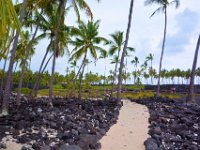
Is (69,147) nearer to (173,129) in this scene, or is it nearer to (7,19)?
(173,129)

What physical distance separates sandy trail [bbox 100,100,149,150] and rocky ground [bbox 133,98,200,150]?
349 millimetres

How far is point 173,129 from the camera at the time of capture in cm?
1559

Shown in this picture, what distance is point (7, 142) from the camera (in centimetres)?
1127

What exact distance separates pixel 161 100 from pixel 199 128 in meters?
9.36

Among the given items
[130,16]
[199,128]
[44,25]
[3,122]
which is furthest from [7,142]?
[44,25]

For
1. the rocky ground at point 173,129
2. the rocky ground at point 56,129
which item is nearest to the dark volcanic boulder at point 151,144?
the rocky ground at point 173,129

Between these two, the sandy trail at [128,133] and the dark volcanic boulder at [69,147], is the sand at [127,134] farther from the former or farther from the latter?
the dark volcanic boulder at [69,147]

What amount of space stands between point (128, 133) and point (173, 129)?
2.48 metres

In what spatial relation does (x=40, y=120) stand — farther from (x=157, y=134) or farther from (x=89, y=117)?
(x=157, y=134)

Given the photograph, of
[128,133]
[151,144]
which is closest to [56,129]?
[128,133]

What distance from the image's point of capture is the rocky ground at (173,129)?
42.1ft

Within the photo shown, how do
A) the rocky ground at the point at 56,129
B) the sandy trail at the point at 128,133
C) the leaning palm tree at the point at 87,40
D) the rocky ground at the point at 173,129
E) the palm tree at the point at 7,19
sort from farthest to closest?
the leaning palm tree at the point at 87,40
the rocky ground at the point at 173,129
the sandy trail at the point at 128,133
the rocky ground at the point at 56,129
the palm tree at the point at 7,19

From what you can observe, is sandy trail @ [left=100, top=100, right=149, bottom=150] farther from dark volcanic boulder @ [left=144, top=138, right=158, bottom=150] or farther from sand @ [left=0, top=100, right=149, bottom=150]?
dark volcanic boulder @ [left=144, top=138, right=158, bottom=150]

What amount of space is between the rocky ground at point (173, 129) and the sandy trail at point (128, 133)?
13.7 inches
